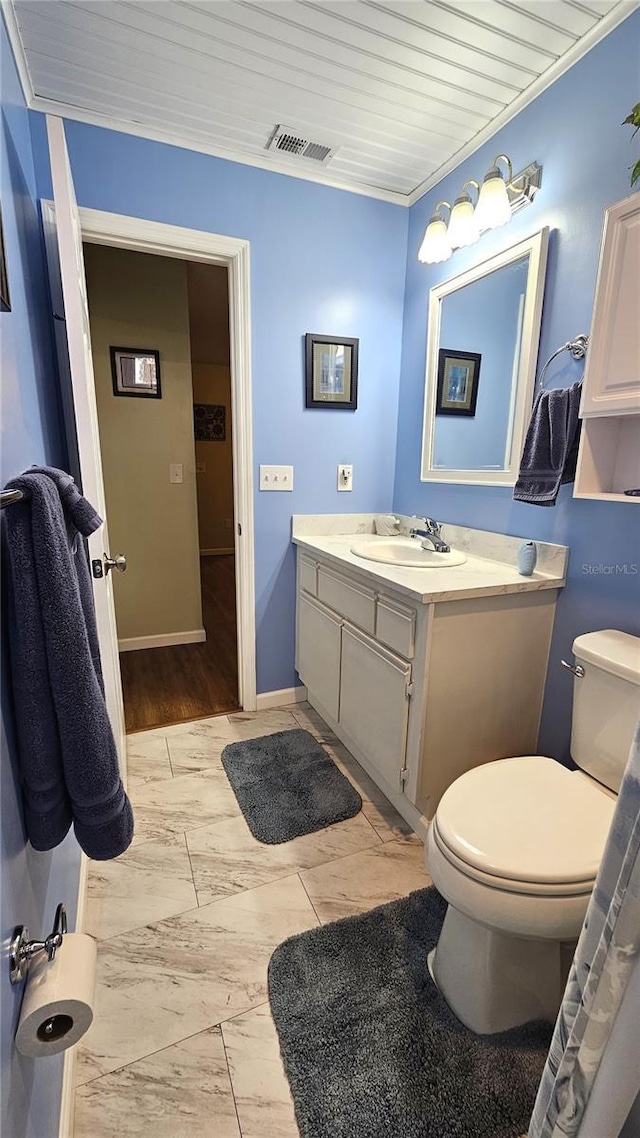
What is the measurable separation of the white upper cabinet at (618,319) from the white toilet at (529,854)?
0.63m

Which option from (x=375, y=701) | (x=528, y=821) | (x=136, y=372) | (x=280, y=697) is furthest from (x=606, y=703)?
(x=136, y=372)

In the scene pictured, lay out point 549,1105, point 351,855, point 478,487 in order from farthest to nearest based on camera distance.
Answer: point 478,487 → point 351,855 → point 549,1105

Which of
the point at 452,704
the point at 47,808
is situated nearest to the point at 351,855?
the point at 452,704

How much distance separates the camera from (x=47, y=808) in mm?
698

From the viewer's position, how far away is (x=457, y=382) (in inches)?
76.1

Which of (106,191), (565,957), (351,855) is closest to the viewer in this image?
(565,957)

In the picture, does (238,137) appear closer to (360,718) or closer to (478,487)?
(478,487)

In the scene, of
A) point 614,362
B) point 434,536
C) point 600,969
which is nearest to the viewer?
point 600,969

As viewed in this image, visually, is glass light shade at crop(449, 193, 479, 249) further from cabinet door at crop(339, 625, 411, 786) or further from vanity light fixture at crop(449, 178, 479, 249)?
cabinet door at crop(339, 625, 411, 786)

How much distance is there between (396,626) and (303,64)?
1.74 m

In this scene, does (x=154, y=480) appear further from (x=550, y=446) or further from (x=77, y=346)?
(x=550, y=446)

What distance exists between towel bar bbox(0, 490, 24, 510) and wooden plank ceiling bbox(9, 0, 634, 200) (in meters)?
1.53

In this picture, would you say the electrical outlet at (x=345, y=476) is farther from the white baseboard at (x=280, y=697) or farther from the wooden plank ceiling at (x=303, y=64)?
the wooden plank ceiling at (x=303, y=64)

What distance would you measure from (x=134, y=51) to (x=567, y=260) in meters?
1.45
